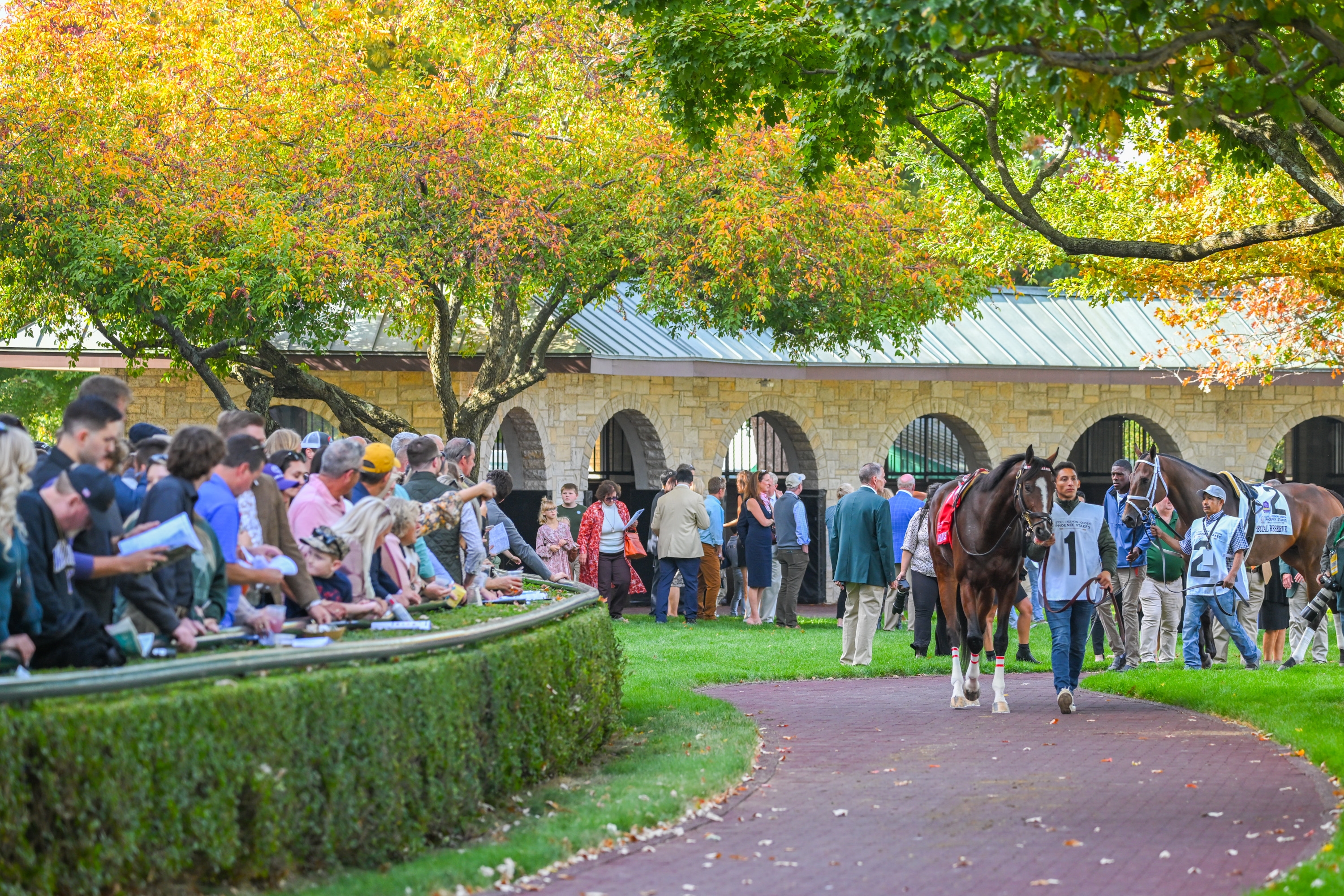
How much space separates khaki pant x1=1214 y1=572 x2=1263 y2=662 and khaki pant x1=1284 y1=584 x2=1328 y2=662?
0.39m

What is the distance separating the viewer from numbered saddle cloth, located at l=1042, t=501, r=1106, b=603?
1178cm

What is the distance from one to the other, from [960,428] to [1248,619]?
11.6m

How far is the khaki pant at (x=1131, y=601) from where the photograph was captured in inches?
589

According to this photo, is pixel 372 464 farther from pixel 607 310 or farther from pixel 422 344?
pixel 607 310

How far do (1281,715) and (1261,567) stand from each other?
575cm

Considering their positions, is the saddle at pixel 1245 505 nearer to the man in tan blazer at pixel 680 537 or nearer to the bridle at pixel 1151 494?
the bridle at pixel 1151 494

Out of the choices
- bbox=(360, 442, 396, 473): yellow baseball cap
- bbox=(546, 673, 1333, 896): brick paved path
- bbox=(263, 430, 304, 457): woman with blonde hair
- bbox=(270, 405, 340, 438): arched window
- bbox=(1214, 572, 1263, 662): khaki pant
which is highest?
bbox=(270, 405, 340, 438): arched window

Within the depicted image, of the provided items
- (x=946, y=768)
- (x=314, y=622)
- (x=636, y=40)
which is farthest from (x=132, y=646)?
(x=636, y=40)

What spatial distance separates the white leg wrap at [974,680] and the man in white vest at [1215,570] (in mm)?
2865

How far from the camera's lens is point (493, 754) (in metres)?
7.53

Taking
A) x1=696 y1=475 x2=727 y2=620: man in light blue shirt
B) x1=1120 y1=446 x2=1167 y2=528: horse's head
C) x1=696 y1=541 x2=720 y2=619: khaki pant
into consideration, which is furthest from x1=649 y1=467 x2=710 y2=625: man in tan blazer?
x1=1120 y1=446 x2=1167 y2=528: horse's head

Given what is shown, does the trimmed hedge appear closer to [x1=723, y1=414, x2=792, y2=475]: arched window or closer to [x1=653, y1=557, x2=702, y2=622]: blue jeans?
[x1=653, y1=557, x2=702, y2=622]: blue jeans

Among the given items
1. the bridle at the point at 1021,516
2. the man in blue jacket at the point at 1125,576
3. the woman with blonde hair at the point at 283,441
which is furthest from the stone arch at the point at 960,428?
the woman with blonde hair at the point at 283,441

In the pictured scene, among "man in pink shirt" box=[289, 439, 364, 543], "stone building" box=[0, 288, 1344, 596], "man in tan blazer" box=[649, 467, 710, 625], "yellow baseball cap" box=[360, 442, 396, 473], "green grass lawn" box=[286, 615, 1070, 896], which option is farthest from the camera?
"stone building" box=[0, 288, 1344, 596]
